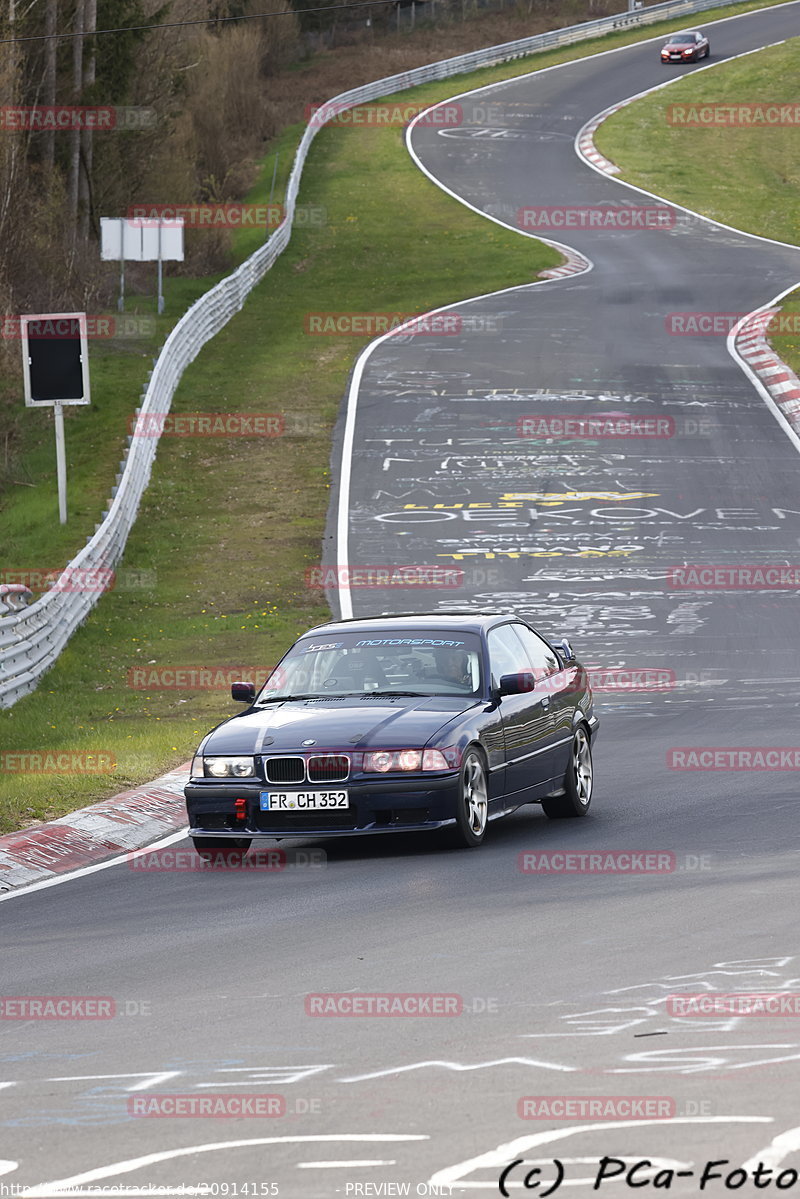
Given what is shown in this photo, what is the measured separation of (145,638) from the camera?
24.1 meters

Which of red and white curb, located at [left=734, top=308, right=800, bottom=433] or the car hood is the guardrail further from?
red and white curb, located at [left=734, top=308, right=800, bottom=433]

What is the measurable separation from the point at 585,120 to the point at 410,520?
164ft

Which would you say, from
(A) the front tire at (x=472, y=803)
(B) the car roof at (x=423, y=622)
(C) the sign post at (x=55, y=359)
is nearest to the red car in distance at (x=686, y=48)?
(C) the sign post at (x=55, y=359)

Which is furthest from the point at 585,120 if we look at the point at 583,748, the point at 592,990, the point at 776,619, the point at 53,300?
the point at 592,990

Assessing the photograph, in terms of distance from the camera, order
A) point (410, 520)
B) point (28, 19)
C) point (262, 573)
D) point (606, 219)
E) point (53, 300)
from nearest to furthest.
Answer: point (262, 573), point (410, 520), point (53, 300), point (28, 19), point (606, 219)

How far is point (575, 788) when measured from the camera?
13086mm

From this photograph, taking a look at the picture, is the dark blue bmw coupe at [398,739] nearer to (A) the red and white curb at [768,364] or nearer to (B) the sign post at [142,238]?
(A) the red and white curb at [768,364]

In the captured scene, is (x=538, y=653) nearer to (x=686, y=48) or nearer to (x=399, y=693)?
(x=399, y=693)

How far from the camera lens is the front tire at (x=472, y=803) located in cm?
1145

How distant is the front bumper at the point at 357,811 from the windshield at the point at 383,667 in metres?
1.16

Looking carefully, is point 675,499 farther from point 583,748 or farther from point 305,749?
point 305,749

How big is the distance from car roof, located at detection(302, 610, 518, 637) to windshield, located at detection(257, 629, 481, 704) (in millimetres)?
92

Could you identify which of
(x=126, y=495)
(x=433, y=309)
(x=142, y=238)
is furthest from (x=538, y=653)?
(x=433, y=309)

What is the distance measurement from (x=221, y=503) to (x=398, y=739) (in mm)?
21108
